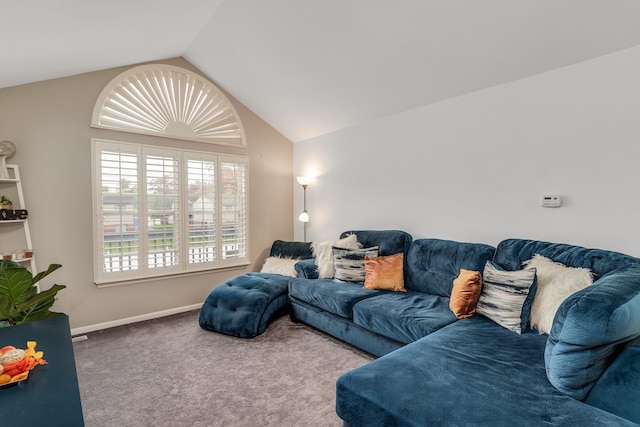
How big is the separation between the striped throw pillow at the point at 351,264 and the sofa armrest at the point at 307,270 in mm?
288

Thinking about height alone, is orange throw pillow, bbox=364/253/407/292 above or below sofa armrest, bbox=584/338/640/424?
above

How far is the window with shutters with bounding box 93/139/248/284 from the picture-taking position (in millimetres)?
3416

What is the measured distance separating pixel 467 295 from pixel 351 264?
1263 mm


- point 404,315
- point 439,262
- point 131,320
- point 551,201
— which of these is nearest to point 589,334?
point 404,315

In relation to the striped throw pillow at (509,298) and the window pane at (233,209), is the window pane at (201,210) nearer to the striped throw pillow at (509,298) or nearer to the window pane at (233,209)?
the window pane at (233,209)

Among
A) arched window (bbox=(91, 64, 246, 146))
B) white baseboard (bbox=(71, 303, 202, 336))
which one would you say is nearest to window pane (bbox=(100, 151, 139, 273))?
arched window (bbox=(91, 64, 246, 146))

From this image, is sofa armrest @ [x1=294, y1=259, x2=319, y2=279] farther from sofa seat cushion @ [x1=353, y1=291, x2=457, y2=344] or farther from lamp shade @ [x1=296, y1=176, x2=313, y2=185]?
lamp shade @ [x1=296, y1=176, x2=313, y2=185]

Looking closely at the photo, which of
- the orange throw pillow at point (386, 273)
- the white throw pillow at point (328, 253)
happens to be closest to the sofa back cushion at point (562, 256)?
the orange throw pillow at point (386, 273)

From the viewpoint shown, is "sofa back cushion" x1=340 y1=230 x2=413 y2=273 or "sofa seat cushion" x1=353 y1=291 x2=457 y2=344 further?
"sofa back cushion" x1=340 y1=230 x2=413 y2=273

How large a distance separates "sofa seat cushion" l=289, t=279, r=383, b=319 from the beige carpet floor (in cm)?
35

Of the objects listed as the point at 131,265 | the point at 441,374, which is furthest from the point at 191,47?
the point at 441,374

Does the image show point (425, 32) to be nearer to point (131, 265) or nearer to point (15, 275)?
point (15, 275)

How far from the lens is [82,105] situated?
3.29 m

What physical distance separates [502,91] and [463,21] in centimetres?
75
